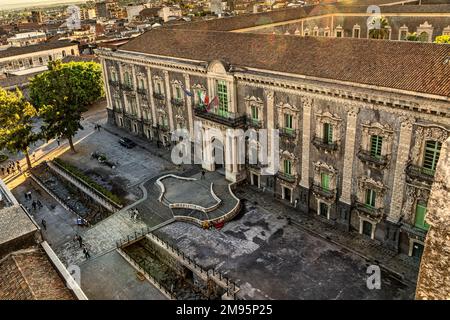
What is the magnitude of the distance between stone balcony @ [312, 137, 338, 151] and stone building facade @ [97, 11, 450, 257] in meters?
0.10

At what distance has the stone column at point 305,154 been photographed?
3759 cm

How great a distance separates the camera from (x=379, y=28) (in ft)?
232

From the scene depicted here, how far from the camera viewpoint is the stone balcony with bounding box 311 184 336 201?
125 feet

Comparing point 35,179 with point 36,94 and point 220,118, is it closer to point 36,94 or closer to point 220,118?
point 36,94

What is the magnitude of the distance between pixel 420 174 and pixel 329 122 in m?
8.93

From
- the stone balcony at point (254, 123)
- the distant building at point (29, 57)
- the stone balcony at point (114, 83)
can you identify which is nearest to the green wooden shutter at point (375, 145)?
the stone balcony at point (254, 123)

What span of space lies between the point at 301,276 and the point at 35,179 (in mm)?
40524

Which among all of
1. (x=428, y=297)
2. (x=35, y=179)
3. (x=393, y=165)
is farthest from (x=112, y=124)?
(x=428, y=297)

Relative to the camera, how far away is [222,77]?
44.7m

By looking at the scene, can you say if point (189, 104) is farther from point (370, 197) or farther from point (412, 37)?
point (412, 37)

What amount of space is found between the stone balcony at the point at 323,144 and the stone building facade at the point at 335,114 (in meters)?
0.10

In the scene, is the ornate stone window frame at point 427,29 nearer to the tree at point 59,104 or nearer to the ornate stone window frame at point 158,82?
the ornate stone window frame at point 158,82

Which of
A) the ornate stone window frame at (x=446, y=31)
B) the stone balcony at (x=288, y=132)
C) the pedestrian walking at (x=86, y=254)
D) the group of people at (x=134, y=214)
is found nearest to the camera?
the pedestrian walking at (x=86, y=254)

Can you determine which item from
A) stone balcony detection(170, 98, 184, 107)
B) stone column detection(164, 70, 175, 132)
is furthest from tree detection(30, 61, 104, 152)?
stone balcony detection(170, 98, 184, 107)
